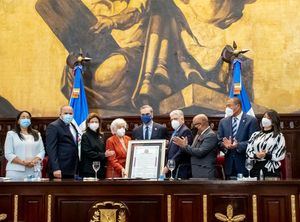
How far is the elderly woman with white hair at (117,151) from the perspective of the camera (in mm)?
6983

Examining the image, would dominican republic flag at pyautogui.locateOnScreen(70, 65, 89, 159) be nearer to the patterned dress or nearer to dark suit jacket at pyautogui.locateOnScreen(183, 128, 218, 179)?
dark suit jacket at pyautogui.locateOnScreen(183, 128, 218, 179)

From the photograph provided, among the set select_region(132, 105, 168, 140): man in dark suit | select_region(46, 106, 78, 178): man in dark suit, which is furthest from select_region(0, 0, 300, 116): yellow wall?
select_region(46, 106, 78, 178): man in dark suit

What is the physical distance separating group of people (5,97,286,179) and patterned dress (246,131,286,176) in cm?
8

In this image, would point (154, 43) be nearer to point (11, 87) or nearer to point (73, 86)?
point (73, 86)

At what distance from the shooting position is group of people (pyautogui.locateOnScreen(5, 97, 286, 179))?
6.54 meters

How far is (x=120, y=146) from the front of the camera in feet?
23.6

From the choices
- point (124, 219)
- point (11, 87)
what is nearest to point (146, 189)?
point (124, 219)

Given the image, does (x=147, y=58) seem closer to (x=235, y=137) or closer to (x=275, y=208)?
(x=235, y=137)

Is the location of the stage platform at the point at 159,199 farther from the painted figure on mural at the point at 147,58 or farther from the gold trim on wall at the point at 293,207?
the painted figure on mural at the point at 147,58

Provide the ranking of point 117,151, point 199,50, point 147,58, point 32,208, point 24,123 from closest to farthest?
point 32,208
point 117,151
point 24,123
point 199,50
point 147,58

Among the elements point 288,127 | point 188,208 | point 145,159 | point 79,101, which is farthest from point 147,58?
point 188,208

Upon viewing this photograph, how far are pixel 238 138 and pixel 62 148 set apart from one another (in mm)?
2565

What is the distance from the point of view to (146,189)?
221 inches

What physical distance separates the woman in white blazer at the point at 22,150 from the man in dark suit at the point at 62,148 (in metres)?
0.24
